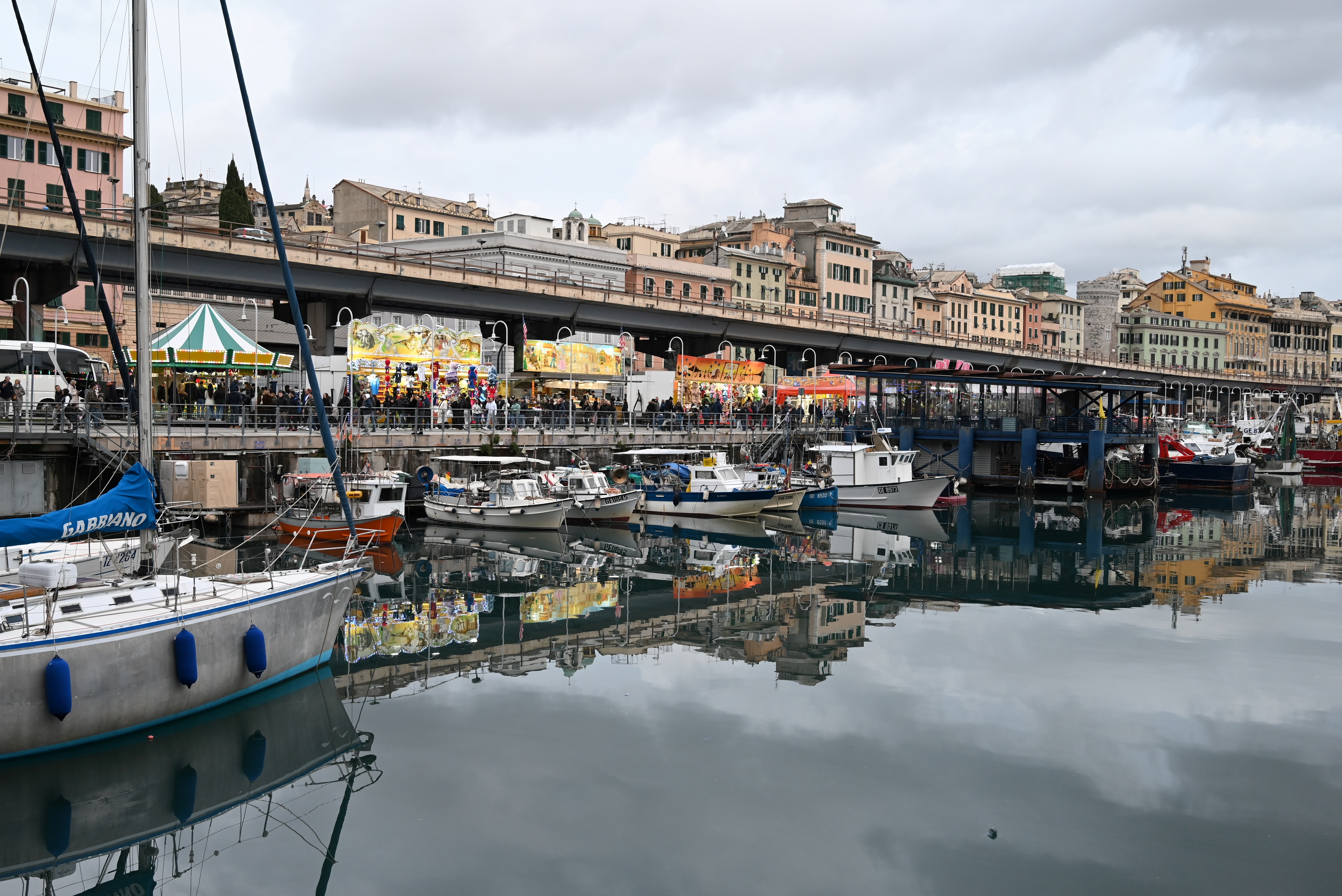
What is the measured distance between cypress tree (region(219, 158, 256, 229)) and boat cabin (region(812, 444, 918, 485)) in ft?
189

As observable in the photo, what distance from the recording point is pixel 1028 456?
6875 cm

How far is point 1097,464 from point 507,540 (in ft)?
131

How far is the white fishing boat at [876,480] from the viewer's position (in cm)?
5825

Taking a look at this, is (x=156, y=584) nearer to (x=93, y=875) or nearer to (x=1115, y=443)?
(x=93, y=875)

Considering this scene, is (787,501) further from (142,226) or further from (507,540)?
(142,226)

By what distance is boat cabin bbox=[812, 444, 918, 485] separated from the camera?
193 ft

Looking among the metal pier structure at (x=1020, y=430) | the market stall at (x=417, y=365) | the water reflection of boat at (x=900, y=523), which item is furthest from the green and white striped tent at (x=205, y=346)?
the metal pier structure at (x=1020, y=430)

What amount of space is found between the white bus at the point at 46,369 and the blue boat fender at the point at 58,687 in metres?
25.8

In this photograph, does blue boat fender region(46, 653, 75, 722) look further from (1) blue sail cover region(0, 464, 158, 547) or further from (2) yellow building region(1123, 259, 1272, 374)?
(2) yellow building region(1123, 259, 1272, 374)

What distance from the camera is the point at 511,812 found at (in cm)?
1602

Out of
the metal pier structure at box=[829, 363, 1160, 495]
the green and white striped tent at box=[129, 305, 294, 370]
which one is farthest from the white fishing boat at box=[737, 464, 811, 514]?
the green and white striped tent at box=[129, 305, 294, 370]

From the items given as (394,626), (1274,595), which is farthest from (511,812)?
(1274,595)

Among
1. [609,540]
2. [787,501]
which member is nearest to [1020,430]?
[787,501]

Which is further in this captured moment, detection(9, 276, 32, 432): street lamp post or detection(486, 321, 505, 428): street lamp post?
detection(486, 321, 505, 428): street lamp post
